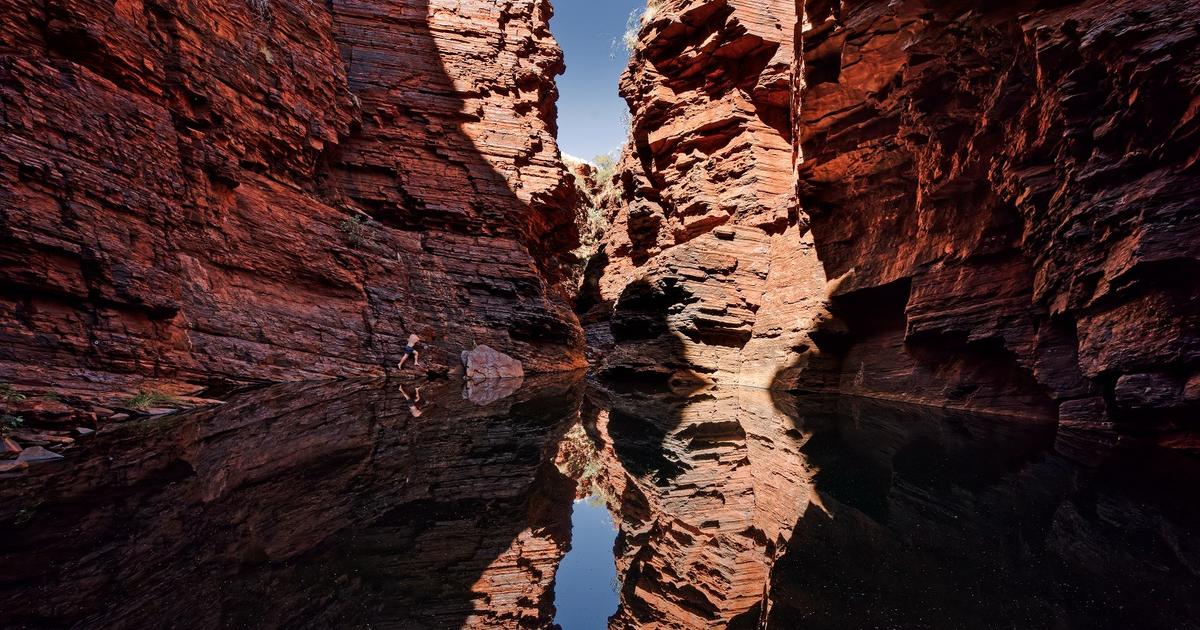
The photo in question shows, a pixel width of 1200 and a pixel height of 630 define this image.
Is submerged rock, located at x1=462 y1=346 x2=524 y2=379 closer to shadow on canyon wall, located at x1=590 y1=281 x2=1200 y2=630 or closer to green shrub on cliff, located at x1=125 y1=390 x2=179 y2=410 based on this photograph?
green shrub on cliff, located at x1=125 y1=390 x2=179 y2=410

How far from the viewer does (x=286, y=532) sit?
2.64 metres

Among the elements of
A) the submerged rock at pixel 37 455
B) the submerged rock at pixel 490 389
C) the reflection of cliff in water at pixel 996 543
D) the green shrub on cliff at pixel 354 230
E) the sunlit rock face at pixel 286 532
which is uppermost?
the green shrub on cliff at pixel 354 230

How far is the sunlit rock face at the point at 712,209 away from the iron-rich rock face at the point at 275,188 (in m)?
3.84

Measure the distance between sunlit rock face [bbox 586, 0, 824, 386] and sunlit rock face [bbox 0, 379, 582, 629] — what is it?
9.60 metres

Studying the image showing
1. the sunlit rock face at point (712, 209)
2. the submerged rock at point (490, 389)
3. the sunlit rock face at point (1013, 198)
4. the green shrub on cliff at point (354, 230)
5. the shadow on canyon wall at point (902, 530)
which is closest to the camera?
the shadow on canyon wall at point (902, 530)

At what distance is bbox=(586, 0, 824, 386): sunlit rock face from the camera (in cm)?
1410

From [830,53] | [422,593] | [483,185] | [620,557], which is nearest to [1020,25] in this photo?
[830,53]

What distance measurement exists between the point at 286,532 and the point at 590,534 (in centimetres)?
165

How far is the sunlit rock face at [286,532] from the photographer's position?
1.89 metres

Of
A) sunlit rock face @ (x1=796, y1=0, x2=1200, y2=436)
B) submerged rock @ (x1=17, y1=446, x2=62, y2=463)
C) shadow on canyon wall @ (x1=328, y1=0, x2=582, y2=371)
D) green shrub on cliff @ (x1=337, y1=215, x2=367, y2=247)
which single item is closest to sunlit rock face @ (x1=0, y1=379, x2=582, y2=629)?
submerged rock @ (x1=17, y1=446, x2=62, y2=463)

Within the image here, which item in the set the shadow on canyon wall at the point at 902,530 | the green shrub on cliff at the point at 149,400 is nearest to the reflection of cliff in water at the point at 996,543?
the shadow on canyon wall at the point at 902,530

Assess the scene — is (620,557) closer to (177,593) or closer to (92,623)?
(177,593)

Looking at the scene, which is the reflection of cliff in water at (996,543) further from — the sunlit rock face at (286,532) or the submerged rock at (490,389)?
the submerged rock at (490,389)

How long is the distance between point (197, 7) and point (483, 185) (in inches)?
324
